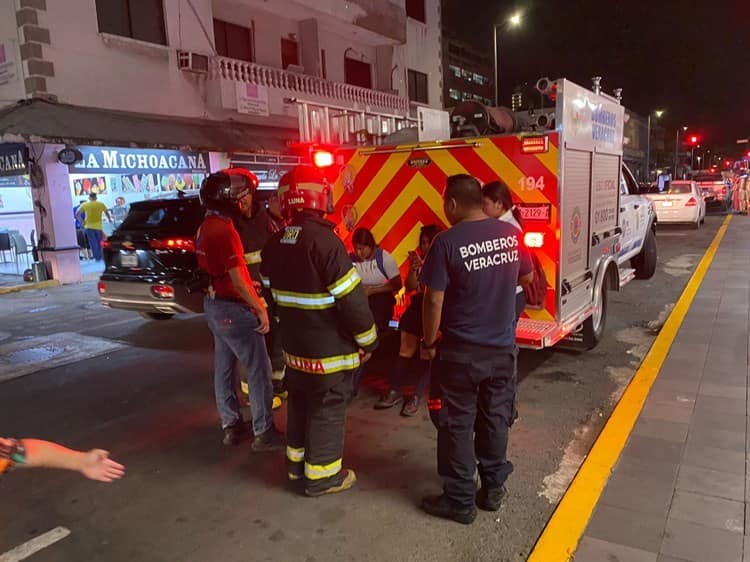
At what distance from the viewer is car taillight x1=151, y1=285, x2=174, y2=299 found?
277 inches

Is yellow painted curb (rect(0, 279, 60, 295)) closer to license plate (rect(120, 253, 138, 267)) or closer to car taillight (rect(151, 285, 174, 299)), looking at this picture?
license plate (rect(120, 253, 138, 267))

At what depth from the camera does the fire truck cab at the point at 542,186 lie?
4.66m

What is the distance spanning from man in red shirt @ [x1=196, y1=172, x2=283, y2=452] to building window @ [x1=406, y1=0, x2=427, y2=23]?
63.5 ft

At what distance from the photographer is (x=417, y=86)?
22.1m

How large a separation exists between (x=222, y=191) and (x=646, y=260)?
27.0 feet

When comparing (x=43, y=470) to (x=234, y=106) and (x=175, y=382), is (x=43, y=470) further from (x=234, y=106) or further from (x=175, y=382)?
(x=234, y=106)

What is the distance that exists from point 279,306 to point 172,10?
12.2m

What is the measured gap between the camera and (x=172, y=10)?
43.5 feet

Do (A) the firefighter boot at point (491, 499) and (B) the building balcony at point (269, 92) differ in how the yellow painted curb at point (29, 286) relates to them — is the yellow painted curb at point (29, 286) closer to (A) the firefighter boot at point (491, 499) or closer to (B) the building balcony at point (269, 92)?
(B) the building balcony at point (269, 92)

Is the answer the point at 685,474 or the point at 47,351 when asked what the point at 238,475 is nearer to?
the point at 685,474

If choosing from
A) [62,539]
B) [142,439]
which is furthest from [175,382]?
[62,539]

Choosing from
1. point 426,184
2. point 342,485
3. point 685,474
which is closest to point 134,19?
point 426,184

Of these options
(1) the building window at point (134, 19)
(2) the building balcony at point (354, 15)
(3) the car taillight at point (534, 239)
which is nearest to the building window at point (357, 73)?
(2) the building balcony at point (354, 15)

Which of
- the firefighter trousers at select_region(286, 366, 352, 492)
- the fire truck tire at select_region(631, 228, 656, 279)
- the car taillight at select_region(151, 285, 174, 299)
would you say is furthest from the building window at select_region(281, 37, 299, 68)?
the firefighter trousers at select_region(286, 366, 352, 492)
